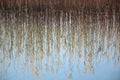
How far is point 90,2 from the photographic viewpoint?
3.02 metres

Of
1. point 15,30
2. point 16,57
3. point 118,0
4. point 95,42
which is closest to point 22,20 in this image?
point 15,30

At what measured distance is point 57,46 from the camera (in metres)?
3.00

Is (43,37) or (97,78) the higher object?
(43,37)

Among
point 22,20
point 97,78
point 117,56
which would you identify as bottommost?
point 97,78

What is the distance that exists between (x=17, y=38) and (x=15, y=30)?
0.08 metres

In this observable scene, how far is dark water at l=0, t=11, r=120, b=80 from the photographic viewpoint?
2.96 meters

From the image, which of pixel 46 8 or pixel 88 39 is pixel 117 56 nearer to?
pixel 88 39

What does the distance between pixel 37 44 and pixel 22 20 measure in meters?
0.29

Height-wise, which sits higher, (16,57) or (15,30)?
(15,30)

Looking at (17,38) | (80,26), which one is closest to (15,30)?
(17,38)

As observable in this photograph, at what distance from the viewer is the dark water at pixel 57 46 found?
296cm

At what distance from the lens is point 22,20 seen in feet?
9.70

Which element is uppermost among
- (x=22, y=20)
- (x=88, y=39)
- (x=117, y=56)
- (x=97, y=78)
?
(x=22, y=20)

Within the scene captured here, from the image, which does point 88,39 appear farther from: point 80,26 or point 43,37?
point 43,37
